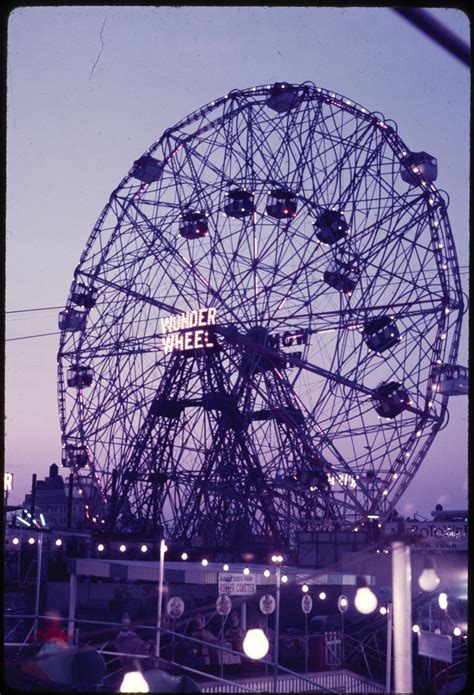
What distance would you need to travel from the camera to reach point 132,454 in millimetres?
42188

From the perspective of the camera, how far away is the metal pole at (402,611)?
276 inches

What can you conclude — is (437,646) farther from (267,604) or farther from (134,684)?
(267,604)

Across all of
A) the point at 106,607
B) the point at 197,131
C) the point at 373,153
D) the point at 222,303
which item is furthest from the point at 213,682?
the point at 197,131

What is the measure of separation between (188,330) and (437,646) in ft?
87.9

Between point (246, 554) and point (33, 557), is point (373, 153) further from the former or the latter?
point (33, 557)

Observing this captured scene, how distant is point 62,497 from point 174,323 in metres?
71.8

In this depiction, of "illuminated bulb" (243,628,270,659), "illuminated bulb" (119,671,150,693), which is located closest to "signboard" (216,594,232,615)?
"illuminated bulb" (243,628,270,659)

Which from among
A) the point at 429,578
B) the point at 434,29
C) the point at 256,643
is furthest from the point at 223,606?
the point at 434,29

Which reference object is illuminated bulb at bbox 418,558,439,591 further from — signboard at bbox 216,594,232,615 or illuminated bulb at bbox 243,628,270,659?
signboard at bbox 216,594,232,615

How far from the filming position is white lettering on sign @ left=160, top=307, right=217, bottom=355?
36034 mm

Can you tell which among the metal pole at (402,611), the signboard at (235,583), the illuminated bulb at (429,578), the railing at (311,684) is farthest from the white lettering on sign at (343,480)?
the metal pole at (402,611)

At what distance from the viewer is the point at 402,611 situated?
707cm

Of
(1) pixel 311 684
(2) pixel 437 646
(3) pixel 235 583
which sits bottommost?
(1) pixel 311 684

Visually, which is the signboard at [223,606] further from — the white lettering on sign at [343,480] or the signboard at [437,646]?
the white lettering on sign at [343,480]
